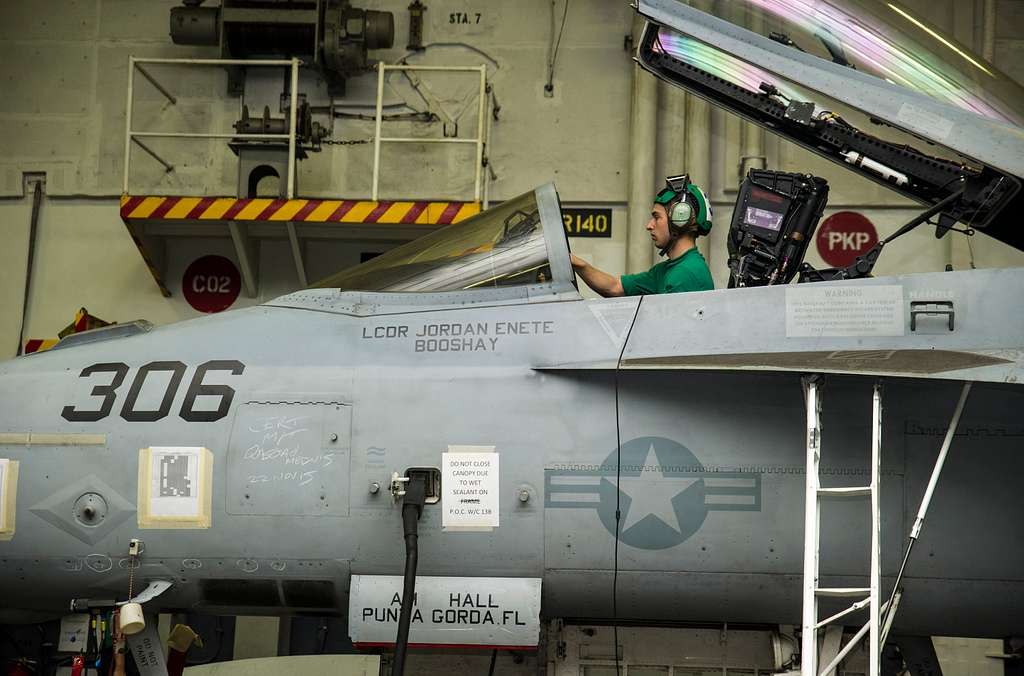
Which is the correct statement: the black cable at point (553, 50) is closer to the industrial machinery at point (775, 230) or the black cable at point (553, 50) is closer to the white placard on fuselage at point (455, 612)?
the industrial machinery at point (775, 230)

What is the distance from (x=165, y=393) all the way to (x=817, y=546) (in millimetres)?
2805

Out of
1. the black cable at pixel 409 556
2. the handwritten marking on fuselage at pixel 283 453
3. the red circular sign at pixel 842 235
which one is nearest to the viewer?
the black cable at pixel 409 556

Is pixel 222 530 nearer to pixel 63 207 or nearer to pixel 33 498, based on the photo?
pixel 33 498

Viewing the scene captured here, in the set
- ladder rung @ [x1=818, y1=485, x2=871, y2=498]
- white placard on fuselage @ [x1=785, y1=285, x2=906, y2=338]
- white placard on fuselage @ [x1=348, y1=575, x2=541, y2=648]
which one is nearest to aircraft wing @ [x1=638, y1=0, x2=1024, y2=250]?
white placard on fuselage @ [x1=785, y1=285, x2=906, y2=338]

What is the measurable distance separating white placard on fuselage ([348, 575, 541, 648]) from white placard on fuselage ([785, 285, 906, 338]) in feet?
5.03

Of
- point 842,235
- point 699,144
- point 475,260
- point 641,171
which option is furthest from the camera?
point 842,235

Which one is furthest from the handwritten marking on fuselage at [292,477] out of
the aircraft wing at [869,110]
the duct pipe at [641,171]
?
the duct pipe at [641,171]

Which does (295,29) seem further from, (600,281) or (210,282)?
(600,281)

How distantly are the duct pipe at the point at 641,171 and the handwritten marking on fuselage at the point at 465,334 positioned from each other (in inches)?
213

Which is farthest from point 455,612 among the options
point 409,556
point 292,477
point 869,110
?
point 869,110

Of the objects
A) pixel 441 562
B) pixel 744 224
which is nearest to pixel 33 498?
pixel 441 562

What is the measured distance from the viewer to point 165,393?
5.19 metres

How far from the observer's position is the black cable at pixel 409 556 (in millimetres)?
4691

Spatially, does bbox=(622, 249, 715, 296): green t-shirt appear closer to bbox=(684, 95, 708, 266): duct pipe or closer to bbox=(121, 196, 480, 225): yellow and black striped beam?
bbox=(121, 196, 480, 225): yellow and black striped beam
